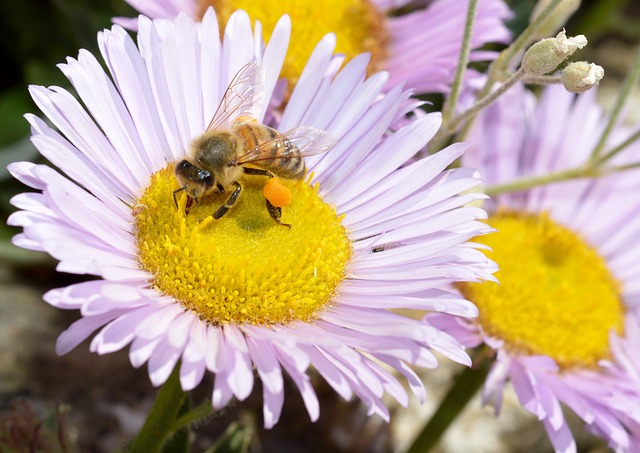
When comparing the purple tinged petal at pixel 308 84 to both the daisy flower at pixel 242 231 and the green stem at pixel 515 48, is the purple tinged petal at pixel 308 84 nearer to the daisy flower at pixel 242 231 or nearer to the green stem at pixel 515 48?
the daisy flower at pixel 242 231

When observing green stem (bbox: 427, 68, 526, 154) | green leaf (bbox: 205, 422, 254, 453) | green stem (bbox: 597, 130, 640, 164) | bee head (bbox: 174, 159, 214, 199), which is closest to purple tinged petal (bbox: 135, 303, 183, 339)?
bee head (bbox: 174, 159, 214, 199)

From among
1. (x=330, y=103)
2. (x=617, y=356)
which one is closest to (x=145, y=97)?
(x=330, y=103)

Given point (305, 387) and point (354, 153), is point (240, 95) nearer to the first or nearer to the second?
point (354, 153)

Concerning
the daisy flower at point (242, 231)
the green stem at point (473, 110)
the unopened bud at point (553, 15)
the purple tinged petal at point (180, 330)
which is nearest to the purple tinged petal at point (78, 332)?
the daisy flower at point (242, 231)

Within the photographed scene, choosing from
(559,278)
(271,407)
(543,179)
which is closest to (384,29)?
(543,179)

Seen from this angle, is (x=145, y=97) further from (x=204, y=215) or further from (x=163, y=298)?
(x=163, y=298)

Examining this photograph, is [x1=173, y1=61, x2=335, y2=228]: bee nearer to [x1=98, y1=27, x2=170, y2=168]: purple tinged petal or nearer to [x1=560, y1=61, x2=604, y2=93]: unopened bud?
[x1=98, y1=27, x2=170, y2=168]: purple tinged petal

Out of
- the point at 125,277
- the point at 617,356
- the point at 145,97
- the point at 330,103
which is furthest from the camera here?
the point at 617,356
